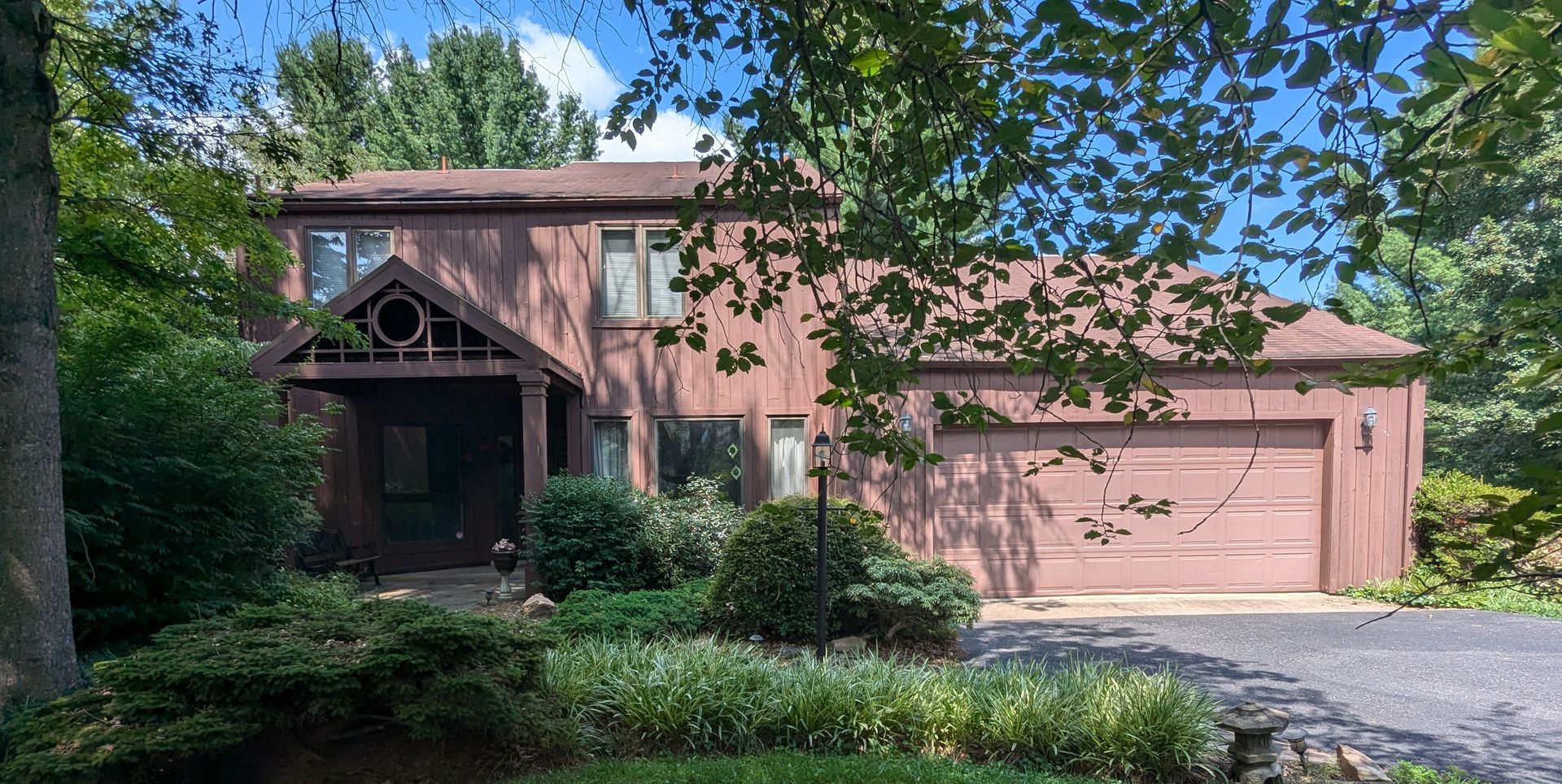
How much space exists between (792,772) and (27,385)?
4246 mm

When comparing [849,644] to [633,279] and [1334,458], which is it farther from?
[1334,458]

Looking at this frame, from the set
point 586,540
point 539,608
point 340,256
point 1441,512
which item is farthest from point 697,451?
point 1441,512

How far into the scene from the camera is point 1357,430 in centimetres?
863

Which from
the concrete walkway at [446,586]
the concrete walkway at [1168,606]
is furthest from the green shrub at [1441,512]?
the concrete walkway at [446,586]

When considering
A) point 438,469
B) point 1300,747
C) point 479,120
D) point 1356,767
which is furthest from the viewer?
point 479,120

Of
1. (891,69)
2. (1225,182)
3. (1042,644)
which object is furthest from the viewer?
(1042,644)

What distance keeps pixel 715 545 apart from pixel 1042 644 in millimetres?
3657

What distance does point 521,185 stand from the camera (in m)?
9.89

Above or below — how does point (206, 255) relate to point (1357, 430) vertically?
above

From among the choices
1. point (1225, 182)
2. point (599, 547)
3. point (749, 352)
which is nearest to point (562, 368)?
point (599, 547)

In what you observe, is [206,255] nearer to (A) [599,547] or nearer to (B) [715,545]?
(A) [599,547]

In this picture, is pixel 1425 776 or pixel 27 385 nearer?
pixel 27 385

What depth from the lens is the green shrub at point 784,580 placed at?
6.27 metres

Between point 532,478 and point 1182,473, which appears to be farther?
point 1182,473
